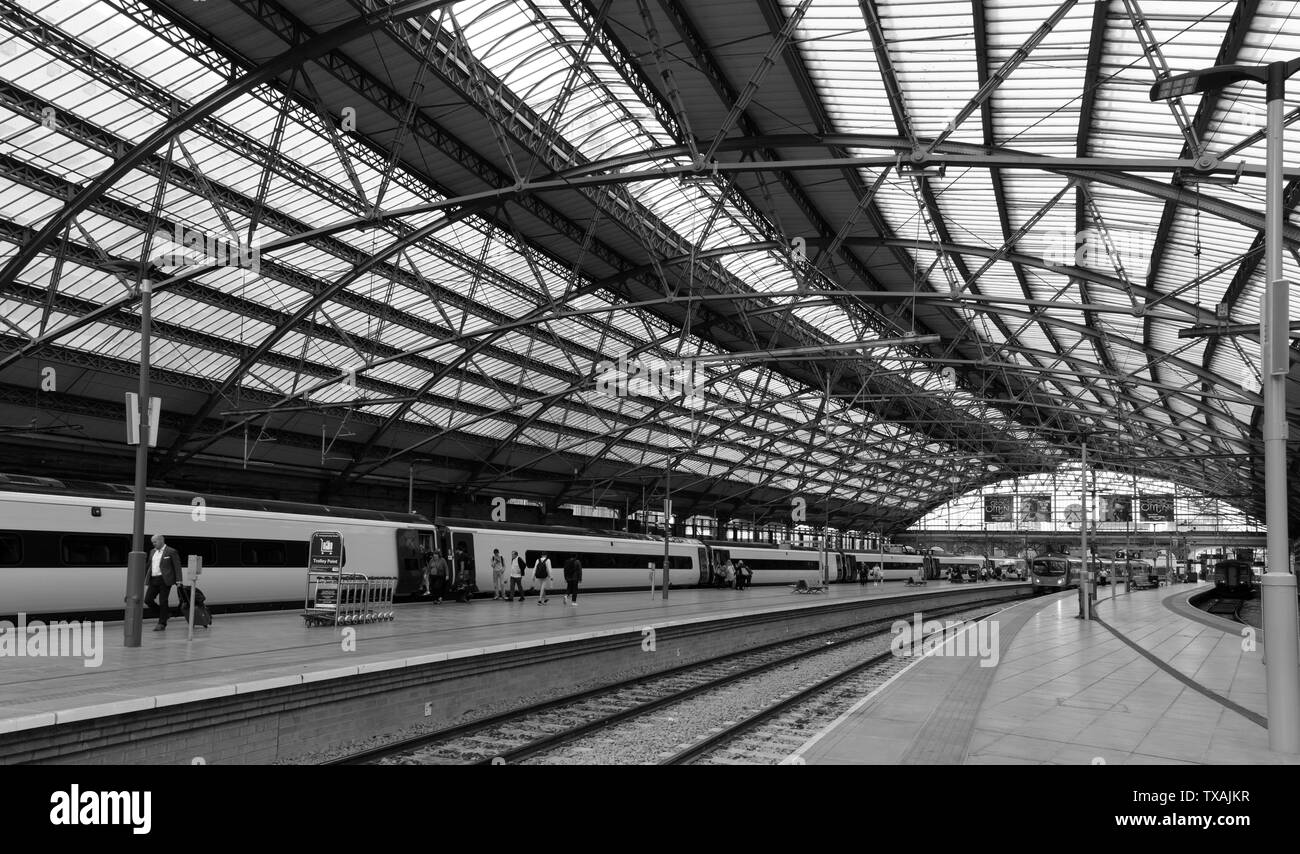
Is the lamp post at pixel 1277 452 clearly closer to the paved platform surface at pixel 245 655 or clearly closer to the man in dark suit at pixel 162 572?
→ the paved platform surface at pixel 245 655

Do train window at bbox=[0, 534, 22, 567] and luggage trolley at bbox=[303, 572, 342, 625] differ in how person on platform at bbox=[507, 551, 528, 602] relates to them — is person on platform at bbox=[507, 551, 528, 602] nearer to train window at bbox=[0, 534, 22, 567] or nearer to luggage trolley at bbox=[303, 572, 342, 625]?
luggage trolley at bbox=[303, 572, 342, 625]

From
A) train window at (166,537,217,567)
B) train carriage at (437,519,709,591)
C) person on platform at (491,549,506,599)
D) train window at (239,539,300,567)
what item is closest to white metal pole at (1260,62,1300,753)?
train window at (166,537,217,567)

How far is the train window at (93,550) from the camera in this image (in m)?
19.3

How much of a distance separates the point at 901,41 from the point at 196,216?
74.4 feet

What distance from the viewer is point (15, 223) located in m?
27.4

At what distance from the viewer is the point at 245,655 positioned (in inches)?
576

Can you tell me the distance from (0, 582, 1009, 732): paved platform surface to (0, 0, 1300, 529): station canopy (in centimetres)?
903

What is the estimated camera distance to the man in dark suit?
17844 mm

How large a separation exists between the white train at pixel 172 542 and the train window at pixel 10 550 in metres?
0.02

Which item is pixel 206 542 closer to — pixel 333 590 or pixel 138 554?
pixel 333 590

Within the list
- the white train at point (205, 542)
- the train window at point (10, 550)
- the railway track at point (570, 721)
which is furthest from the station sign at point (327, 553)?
the railway track at point (570, 721)
